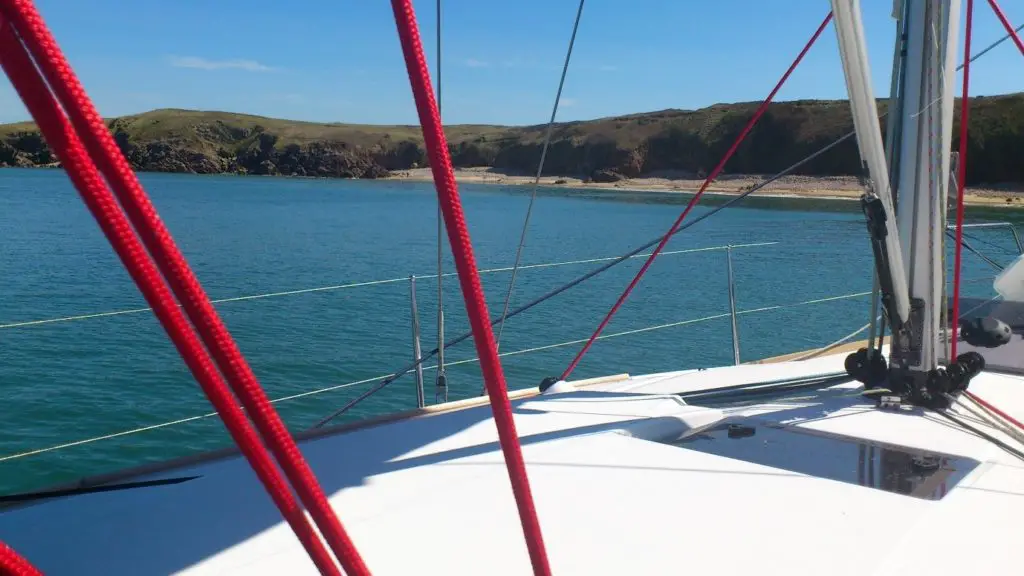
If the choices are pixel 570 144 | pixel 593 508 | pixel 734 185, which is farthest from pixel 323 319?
pixel 570 144

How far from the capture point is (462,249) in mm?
1355

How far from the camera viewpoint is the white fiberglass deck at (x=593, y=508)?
223 centimetres

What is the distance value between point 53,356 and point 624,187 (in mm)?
66185

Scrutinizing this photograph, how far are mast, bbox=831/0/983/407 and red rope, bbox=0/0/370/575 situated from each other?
2.81 meters

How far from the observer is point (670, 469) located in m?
2.91

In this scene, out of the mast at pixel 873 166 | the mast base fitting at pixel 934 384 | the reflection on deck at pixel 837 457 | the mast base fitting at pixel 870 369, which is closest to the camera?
the reflection on deck at pixel 837 457

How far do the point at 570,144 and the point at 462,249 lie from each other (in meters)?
81.6

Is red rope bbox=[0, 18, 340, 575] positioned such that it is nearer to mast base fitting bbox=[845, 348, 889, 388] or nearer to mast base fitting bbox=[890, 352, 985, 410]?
mast base fitting bbox=[890, 352, 985, 410]

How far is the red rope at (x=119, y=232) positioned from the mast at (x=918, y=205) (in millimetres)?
2852

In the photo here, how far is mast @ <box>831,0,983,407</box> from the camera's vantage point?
361 centimetres

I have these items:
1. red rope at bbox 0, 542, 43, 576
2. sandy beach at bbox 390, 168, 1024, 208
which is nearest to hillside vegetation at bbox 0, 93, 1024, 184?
sandy beach at bbox 390, 168, 1024, 208

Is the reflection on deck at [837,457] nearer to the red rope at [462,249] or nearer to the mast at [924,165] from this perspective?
the mast at [924,165]

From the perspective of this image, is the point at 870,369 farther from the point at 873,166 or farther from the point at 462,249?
the point at 462,249

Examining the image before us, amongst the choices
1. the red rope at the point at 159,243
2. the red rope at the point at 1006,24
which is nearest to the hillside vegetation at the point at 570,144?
the red rope at the point at 1006,24
